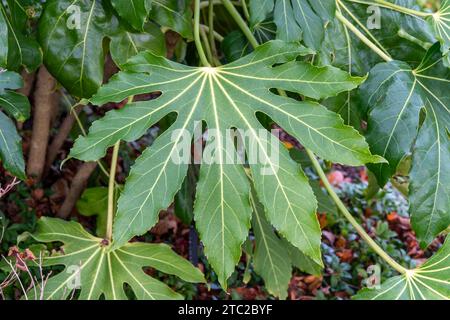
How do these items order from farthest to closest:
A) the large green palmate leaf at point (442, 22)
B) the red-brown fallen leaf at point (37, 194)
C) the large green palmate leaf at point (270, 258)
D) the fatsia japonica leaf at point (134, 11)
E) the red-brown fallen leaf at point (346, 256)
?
the red-brown fallen leaf at point (346, 256), the red-brown fallen leaf at point (37, 194), the large green palmate leaf at point (270, 258), the large green palmate leaf at point (442, 22), the fatsia japonica leaf at point (134, 11)

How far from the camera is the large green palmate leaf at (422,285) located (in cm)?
128

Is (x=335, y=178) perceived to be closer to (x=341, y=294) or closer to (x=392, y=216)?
(x=392, y=216)

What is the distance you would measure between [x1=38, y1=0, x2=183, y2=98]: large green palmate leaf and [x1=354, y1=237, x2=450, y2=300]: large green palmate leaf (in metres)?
0.76

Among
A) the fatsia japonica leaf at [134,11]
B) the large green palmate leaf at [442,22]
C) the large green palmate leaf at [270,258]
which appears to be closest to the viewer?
the fatsia japonica leaf at [134,11]

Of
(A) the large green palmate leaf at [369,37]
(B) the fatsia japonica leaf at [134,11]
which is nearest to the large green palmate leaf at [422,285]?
(A) the large green palmate leaf at [369,37]

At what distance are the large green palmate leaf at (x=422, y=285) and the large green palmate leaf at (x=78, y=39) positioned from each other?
30.0 inches

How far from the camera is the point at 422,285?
1301 millimetres

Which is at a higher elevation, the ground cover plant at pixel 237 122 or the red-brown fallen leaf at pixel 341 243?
the red-brown fallen leaf at pixel 341 243

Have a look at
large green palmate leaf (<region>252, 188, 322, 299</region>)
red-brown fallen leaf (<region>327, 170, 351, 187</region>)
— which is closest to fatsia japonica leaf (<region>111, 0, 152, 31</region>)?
large green palmate leaf (<region>252, 188, 322, 299</region>)

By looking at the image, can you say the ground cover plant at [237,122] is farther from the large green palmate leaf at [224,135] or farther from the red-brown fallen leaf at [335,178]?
the red-brown fallen leaf at [335,178]

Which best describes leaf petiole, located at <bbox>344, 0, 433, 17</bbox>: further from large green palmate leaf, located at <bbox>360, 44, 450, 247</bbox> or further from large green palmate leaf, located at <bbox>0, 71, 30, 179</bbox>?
large green palmate leaf, located at <bbox>0, 71, 30, 179</bbox>

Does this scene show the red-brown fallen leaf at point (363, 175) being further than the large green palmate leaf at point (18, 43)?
Yes

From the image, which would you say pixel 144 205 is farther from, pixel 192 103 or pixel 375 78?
pixel 375 78

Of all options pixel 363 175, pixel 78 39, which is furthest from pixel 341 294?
pixel 78 39
